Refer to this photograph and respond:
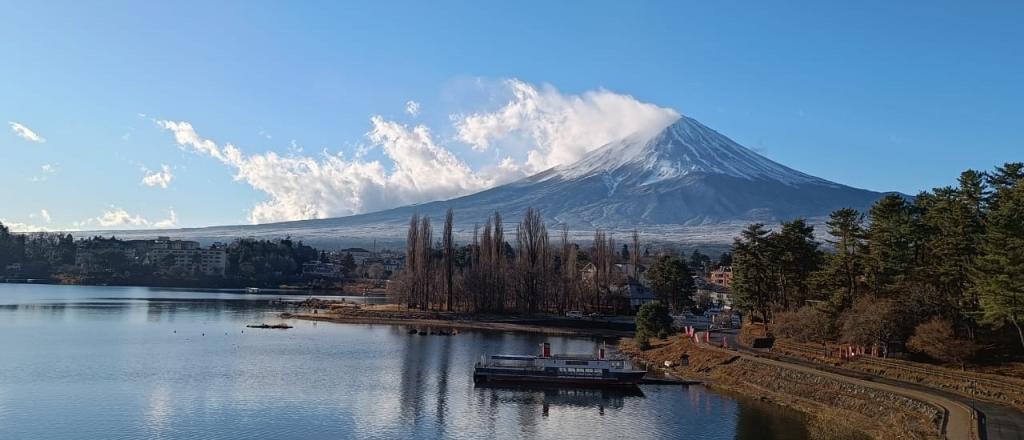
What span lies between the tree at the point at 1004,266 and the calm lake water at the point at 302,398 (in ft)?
28.6

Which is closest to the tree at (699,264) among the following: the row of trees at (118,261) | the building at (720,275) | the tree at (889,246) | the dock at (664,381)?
the building at (720,275)

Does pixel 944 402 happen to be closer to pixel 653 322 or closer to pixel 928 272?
pixel 928 272

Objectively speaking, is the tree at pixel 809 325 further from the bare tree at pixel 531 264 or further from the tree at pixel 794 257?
the bare tree at pixel 531 264

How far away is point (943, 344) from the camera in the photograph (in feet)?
106

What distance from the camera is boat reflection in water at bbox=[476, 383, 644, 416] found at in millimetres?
35812

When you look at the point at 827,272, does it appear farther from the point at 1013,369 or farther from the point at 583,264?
the point at 583,264

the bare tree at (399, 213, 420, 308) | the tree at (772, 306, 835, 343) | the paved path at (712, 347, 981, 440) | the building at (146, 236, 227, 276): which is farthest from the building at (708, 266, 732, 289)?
the building at (146, 236, 227, 276)

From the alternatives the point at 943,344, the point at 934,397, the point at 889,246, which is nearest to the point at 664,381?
the point at 889,246

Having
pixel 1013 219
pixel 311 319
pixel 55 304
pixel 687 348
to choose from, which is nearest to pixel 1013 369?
pixel 1013 219

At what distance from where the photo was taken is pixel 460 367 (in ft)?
153

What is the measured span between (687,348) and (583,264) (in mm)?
60943

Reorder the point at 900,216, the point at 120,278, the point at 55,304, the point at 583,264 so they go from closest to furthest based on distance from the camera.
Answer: the point at 900,216
the point at 55,304
the point at 583,264
the point at 120,278

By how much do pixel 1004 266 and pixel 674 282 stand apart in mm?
53499

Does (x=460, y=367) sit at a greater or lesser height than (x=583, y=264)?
lesser
